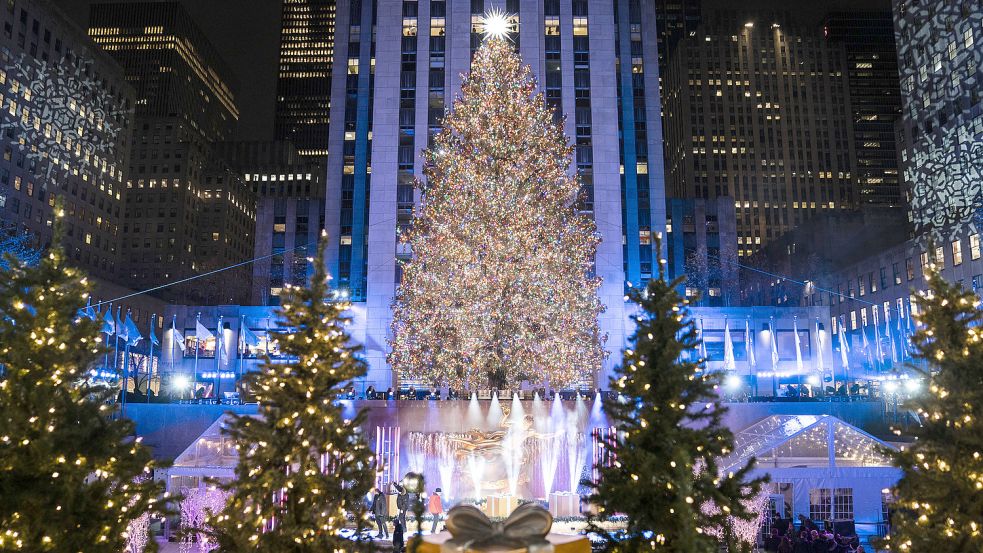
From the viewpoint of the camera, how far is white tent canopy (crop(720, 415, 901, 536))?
21.3m

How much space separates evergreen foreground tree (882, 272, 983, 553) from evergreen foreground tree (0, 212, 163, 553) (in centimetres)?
1019

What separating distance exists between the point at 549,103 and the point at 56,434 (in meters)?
47.3

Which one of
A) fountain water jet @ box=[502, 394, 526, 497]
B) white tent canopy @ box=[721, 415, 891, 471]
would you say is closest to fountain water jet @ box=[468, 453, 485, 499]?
fountain water jet @ box=[502, 394, 526, 497]

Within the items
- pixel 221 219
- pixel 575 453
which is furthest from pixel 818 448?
pixel 221 219

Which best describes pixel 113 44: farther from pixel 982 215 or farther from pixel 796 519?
pixel 796 519

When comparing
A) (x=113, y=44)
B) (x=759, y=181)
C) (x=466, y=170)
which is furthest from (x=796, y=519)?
(x=113, y=44)

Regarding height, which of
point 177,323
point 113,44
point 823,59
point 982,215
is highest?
point 113,44

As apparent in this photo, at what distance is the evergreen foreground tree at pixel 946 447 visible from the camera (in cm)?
963

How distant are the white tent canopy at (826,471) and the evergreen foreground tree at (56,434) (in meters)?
17.1

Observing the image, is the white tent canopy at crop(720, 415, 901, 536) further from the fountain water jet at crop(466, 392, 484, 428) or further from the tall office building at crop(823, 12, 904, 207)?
the tall office building at crop(823, 12, 904, 207)

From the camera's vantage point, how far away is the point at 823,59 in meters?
153

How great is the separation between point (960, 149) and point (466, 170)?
48827 millimetres

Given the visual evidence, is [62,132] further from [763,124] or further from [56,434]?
[763,124]

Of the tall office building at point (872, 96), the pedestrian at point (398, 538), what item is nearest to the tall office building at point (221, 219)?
the pedestrian at point (398, 538)
